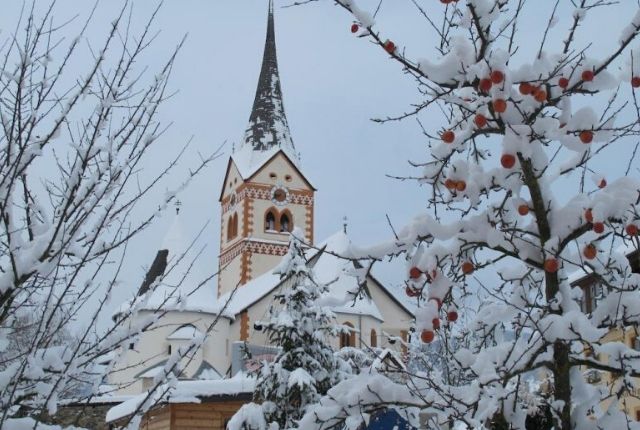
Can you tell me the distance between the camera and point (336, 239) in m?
39.5

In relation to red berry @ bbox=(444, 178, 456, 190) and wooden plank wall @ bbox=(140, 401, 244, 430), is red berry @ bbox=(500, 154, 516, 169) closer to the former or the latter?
red berry @ bbox=(444, 178, 456, 190)

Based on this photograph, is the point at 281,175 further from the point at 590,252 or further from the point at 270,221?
the point at 590,252

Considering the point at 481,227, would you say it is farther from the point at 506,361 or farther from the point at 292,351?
the point at 292,351

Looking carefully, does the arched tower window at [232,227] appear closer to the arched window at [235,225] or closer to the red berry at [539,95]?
the arched window at [235,225]

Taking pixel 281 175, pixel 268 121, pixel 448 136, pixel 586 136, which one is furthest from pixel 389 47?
pixel 268 121

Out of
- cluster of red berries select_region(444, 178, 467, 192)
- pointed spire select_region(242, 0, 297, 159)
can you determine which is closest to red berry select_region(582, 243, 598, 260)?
cluster of red berries select_region(444, 178, 467, 192)

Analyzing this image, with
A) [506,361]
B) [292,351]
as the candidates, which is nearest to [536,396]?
[506,361]

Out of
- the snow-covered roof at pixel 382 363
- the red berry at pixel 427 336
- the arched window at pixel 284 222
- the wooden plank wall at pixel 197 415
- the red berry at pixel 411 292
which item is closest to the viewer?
the red berry at pixel 427 336

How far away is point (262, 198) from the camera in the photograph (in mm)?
45188

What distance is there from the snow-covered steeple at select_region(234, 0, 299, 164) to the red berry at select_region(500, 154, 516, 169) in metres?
42.2

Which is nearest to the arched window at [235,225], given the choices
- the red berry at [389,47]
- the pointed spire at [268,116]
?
the pointed spire at [268,116]

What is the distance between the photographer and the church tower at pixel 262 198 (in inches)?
1719

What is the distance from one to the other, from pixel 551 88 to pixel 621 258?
3.36ft

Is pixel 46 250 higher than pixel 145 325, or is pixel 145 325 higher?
pixel 46 250
